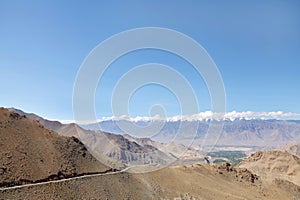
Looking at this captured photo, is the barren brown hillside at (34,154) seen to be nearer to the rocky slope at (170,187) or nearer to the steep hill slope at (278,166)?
the rocky slope at (170,187)

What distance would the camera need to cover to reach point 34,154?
192 feet

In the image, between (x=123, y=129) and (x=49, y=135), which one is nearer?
(x=123, y=129)

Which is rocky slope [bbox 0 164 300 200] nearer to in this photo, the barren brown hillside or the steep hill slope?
the barren brown hillside

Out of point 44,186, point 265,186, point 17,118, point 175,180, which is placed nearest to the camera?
point 44,186

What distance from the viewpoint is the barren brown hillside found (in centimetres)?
5300

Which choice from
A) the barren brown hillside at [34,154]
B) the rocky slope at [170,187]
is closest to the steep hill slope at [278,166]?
the rocky slope at [170,187]

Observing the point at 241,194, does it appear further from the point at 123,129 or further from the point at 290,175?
the point at 290,175

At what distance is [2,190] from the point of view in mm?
47531

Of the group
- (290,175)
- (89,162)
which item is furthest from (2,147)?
(290,175)

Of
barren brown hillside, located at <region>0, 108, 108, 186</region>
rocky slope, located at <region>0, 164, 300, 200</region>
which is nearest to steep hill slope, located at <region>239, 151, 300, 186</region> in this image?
rocky slope, located at <region>0, 164, 300, 200</region>

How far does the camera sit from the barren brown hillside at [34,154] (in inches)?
2087

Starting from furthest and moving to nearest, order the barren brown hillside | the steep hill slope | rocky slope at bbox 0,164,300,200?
1. the steep hill slope
2. rocky slope at bbox 0,164,300,200
3. the barren brown hillside

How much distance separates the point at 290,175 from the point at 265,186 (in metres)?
66.3

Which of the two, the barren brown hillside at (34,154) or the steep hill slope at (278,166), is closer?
Answer: the barren brown hillside at (34,154)
